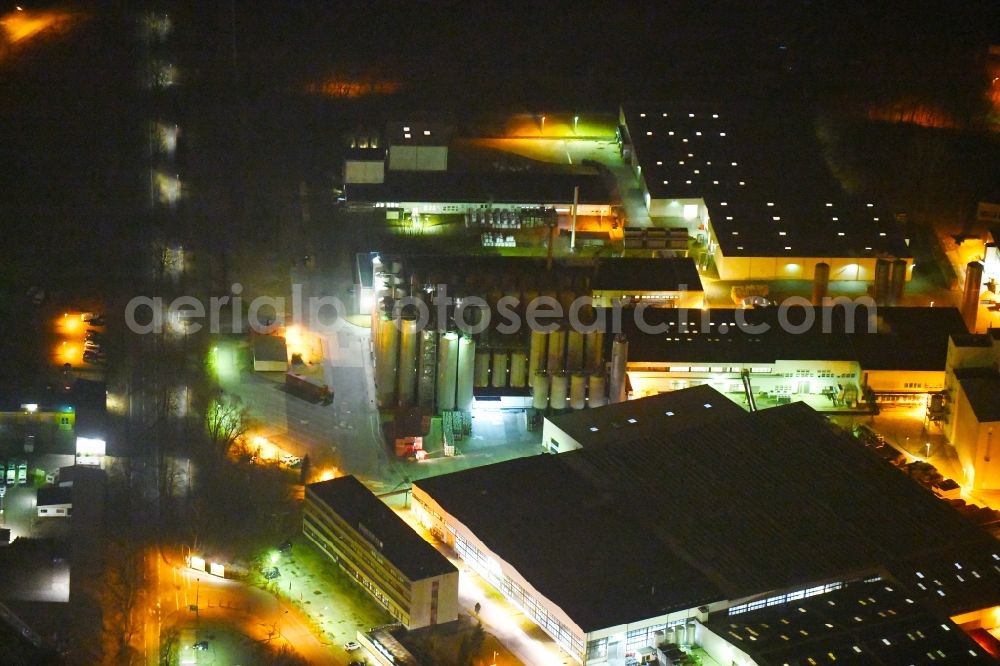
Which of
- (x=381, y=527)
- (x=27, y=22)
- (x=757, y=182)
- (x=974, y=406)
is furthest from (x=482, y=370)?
(x=27, y=22)

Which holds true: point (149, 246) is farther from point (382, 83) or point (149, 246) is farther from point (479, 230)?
point (382, 83)

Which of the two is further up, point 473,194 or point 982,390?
point 473,194

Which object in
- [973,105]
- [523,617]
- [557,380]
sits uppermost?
[973,105]

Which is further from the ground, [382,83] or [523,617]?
[382,83]

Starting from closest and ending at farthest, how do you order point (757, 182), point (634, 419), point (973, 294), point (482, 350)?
point (634, 419), point (482, 350), point (973, 294), point (757, 182)

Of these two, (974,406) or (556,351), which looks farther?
(556,351)

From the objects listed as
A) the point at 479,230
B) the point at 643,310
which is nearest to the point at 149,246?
the point at 479,230

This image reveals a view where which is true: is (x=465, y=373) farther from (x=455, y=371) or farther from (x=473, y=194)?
(x=473, y=194)
